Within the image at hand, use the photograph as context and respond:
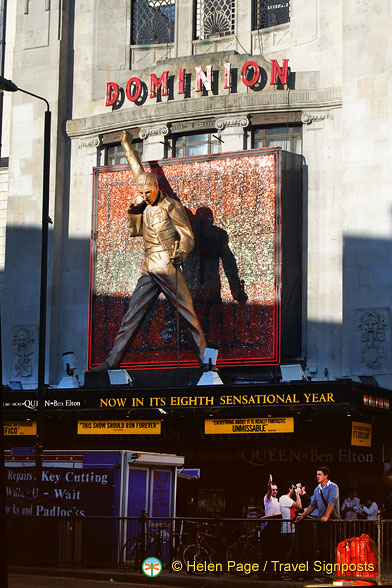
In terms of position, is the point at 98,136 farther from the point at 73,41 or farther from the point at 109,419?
the point at 109,419

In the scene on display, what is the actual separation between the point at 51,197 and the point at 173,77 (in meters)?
5.56

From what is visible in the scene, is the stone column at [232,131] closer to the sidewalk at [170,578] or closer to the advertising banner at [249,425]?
the advertising banner at [249,425]

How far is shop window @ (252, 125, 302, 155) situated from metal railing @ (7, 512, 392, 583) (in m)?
13.8

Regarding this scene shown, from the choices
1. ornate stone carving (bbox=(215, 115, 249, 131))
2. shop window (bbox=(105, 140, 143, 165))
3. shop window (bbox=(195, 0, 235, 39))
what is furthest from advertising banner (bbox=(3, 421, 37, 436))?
shop window (bbox=(195, 0, 235, 39))

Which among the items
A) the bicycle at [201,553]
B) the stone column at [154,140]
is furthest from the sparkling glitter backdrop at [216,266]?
the bicycle at [201,553]

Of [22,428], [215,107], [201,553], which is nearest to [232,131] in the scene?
[215,107]

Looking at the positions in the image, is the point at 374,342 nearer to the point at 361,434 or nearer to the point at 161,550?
the point at 361,434

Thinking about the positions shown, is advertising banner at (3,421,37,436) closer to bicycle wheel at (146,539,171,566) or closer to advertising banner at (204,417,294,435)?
advertising banner at (204,417,294,435)

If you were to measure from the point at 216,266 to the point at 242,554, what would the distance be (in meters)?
12.7

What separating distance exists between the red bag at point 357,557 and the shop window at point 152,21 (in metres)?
20.6

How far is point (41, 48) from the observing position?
36.2 metres

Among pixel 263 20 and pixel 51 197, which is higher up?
pixel 263 20

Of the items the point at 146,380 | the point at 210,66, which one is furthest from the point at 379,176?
the point at 146,380

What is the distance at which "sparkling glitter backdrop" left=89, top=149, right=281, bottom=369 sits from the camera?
30.8m
